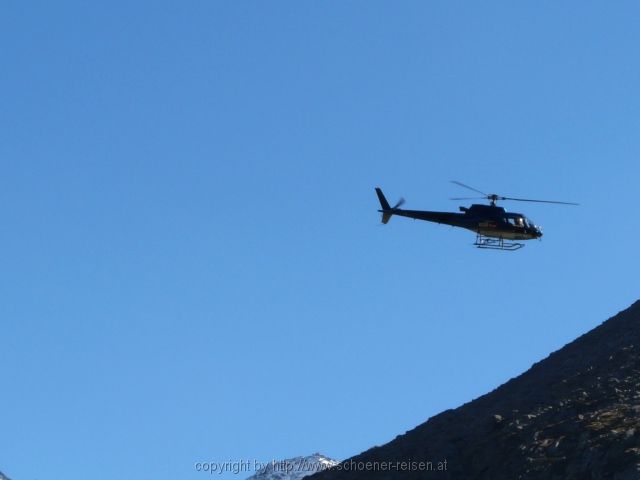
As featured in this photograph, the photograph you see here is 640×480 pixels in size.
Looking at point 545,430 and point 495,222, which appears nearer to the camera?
point 545,430

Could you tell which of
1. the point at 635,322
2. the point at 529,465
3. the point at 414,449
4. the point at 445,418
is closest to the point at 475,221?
the point at 635,322

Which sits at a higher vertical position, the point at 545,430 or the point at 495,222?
the point at 495,222

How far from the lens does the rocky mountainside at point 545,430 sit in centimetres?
3872

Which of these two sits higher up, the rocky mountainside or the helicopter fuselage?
the helicopter fuselage

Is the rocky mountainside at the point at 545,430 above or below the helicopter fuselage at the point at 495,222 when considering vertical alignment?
below

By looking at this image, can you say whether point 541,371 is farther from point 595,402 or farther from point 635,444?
point 635,444

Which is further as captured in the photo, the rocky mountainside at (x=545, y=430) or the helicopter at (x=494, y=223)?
the helicopter at (x=494, y=223)

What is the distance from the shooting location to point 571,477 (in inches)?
1490

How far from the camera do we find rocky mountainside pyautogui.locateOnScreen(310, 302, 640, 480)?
3872 centimetres

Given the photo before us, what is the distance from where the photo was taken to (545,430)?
42.3m

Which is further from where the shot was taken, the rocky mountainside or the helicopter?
the helicopter

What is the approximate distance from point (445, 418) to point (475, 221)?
15.3 meters

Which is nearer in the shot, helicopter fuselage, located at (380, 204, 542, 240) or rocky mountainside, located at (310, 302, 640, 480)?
rocky mountainside, located at (310, 302, 640, 480)

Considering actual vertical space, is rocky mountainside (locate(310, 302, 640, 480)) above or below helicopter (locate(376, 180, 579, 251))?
below
